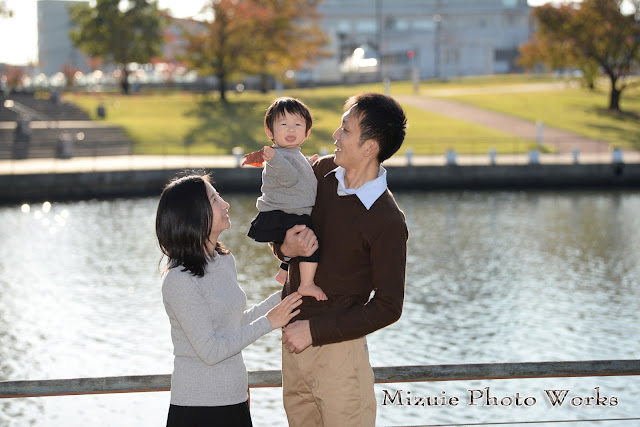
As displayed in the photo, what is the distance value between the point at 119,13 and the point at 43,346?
52464 millimetres

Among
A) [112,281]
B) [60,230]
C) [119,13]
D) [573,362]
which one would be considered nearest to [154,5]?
[119,13]

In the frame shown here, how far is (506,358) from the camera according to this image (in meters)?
14.3

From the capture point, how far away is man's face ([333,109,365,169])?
378cm

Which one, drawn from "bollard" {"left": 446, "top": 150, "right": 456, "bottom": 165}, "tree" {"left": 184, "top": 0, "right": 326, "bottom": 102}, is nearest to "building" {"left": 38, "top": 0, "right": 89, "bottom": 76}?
"tree" {"left": 184, "top": 0, "right": 326, "bottom": 102}

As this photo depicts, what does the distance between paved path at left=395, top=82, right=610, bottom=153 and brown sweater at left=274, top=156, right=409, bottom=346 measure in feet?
123

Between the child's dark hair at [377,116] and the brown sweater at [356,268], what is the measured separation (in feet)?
0.82

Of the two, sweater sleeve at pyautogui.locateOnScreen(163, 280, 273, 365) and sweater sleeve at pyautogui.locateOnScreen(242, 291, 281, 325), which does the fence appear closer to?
sweater sleeve at pyautogui.locateOnScreen(242, 291, 281, 325)

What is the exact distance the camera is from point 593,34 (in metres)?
49.6

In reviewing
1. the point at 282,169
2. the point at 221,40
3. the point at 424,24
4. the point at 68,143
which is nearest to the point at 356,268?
the point at 282,169

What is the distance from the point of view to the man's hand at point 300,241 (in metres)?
3.73

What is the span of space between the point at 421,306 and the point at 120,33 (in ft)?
165

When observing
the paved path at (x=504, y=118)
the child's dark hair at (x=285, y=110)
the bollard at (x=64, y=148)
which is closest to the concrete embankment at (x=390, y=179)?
the bollard at (x=64, y=148)

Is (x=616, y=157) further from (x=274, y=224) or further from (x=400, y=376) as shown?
(x=274, y=224)

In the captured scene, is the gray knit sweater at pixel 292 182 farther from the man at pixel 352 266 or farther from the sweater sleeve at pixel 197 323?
the sweater sleeve at pixel 197 323
